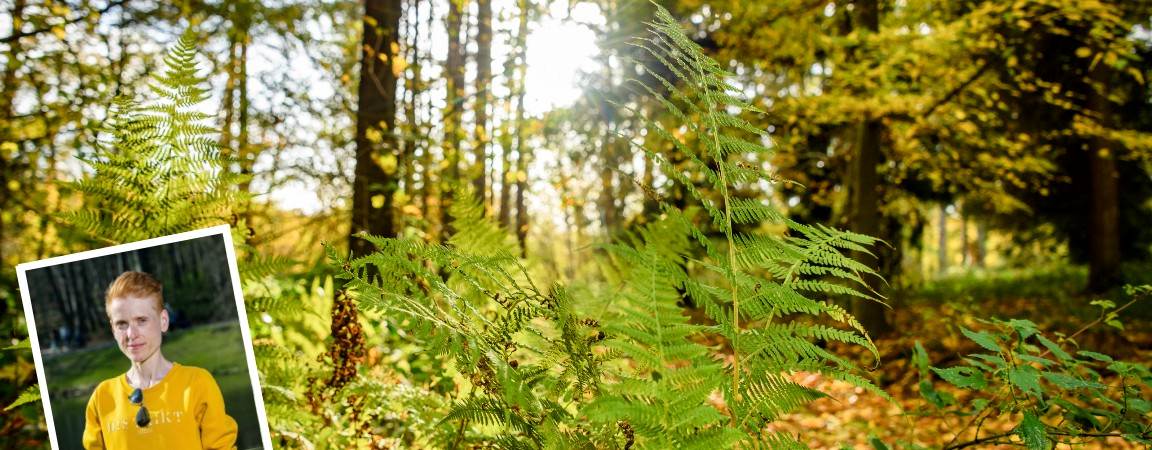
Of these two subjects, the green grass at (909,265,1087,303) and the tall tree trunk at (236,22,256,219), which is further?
the green grass at (909,265,1087,303)

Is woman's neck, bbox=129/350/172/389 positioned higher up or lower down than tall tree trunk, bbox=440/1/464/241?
lower down

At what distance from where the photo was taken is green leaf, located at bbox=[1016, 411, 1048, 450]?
119cm

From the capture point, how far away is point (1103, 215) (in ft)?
33.3

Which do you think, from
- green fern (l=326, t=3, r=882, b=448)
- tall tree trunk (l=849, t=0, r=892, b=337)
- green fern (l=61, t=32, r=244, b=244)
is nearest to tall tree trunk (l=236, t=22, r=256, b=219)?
green fern (l=61, t=32, r=244, b=244)

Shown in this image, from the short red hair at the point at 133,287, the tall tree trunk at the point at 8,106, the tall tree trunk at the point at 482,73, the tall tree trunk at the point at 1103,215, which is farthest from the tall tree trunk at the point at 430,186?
the tall tree trunk at the point at 1103,215

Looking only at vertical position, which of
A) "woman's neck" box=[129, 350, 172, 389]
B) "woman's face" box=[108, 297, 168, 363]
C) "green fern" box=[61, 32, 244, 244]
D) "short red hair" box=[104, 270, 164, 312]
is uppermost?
"green fern" box=[61, 32, 244, 244]

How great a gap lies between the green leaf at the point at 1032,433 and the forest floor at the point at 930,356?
2292mm

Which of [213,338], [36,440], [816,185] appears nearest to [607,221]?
[816,185]

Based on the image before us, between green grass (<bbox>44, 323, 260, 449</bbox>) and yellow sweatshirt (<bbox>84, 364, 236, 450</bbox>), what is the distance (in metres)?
0.02

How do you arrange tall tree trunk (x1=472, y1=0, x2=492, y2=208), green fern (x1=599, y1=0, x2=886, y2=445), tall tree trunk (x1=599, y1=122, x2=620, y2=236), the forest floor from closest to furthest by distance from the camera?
Answer: green fern (x1=599, y1=0, x2=886, y2=445), the forest floor, tall tree trunk (x1=472, y1=0, x2=492, y2=208), tall tree trunk (x1=599, y1=122, x2=620, y2=236)

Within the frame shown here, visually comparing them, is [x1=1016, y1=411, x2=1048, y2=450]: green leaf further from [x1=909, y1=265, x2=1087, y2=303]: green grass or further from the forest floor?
[x1=909, y1=265, x2=1087, y2=303]: green grass

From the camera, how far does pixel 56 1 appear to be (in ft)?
15.9

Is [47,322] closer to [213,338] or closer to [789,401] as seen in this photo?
[213,338]

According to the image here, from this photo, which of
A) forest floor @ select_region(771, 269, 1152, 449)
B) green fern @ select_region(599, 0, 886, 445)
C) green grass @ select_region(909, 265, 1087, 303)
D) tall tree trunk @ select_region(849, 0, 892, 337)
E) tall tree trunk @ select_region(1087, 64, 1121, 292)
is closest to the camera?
green fern @ select_region(599, 0, 886, 445)
